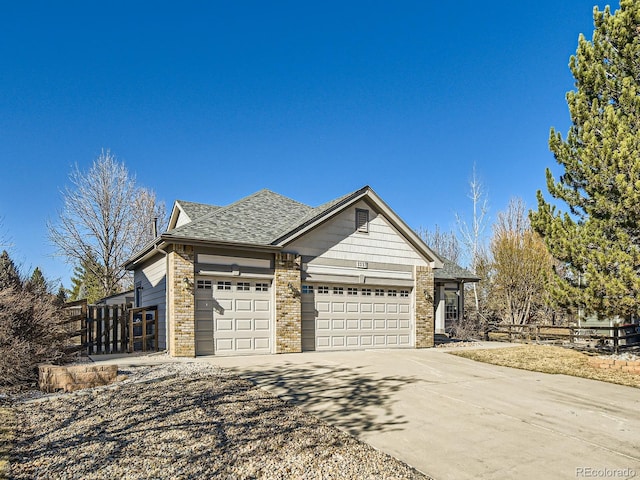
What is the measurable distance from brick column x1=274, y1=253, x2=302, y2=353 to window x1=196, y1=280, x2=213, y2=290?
6.59 ft

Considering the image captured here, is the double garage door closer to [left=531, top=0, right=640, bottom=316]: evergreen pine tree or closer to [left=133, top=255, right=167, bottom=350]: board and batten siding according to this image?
[left=133, top=255, right=167, bottom=350]: board and batten siding

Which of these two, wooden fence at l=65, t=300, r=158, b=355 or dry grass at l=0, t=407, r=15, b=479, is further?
wooden fence at l=65, t=300, r=158, b=355

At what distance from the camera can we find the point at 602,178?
11.8 meters

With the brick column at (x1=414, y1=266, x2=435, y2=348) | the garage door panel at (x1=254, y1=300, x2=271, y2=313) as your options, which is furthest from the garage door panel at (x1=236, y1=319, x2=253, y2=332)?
the brick column at (x1=414, y1=266, x2=435, y2=348)

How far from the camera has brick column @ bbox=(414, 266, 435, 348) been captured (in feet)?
53.5

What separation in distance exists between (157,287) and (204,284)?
107 inches

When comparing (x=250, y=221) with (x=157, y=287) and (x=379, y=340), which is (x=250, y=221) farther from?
(x=379, y=340)

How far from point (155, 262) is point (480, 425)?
11745mm

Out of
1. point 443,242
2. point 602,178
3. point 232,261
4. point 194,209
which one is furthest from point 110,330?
point 443,242

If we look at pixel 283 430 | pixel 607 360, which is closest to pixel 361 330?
pixel 607 360

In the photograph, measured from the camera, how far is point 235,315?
12.9m

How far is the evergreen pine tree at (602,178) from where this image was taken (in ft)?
37.1

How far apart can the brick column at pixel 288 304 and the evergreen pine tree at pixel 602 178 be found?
766cm

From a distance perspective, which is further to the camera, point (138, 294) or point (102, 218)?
point (102, 218)
